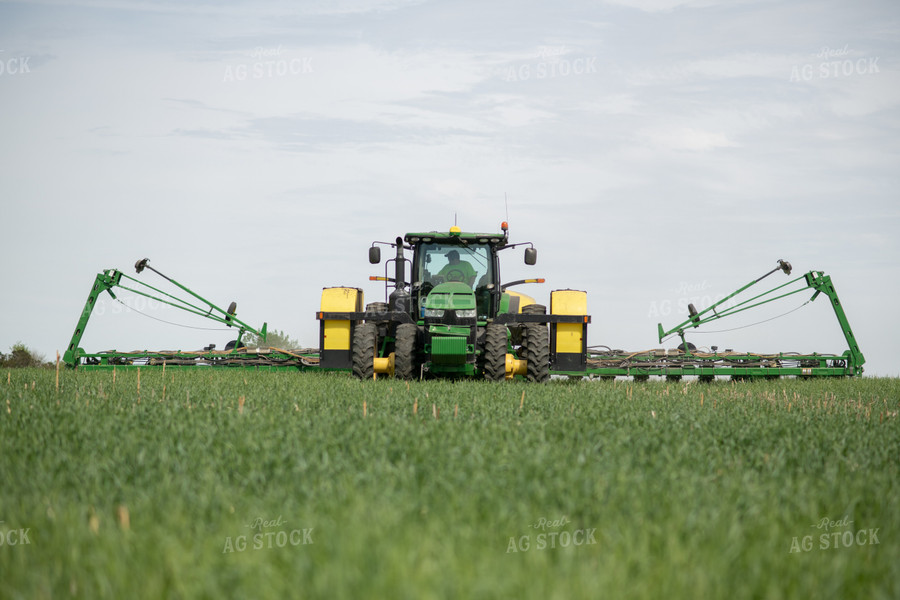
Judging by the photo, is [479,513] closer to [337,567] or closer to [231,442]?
[337,567]

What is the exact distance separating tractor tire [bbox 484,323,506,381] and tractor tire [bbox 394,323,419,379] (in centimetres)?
116

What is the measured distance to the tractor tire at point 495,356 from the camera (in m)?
12.0

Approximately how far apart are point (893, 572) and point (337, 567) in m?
2.36

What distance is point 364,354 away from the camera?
12.6 metres

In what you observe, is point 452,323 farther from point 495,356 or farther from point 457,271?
point 457,271

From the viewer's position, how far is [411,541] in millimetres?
3141

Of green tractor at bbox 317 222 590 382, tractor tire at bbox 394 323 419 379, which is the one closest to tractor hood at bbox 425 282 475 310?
green tractor at bbox 317 222 590 382

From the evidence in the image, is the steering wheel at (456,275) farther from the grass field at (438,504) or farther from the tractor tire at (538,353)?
the grass field at (438,504)

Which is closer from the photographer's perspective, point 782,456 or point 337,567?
point 337,567

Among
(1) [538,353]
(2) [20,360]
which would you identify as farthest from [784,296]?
(2) [20,360]

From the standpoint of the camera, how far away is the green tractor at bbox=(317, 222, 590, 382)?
39.6 feet

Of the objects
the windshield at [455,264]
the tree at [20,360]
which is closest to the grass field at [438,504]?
the windshield at [455,264]

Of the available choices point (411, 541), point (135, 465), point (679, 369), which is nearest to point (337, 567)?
point (411, 541)

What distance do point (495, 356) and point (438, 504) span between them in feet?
26.8
